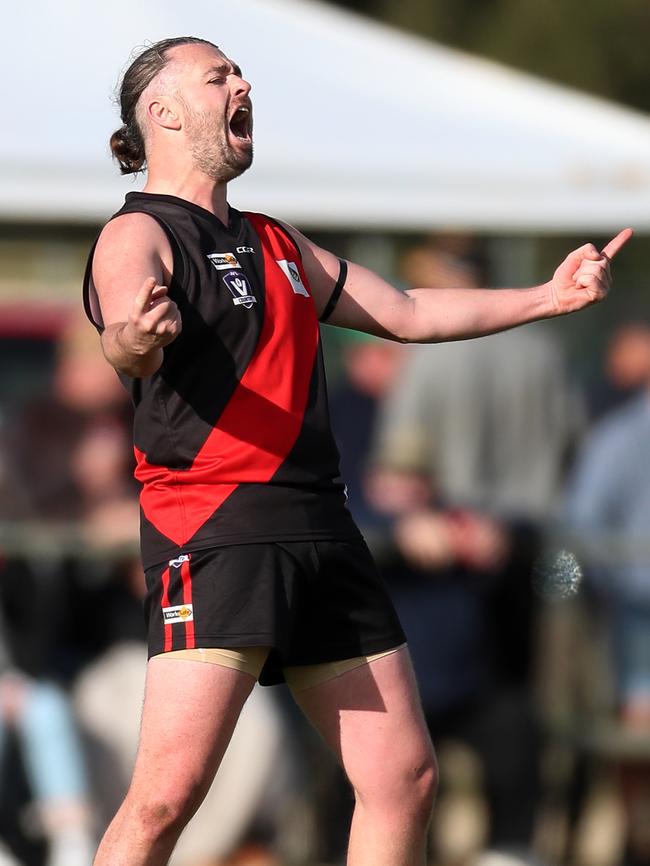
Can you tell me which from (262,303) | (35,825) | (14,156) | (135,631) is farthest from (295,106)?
(262,303)

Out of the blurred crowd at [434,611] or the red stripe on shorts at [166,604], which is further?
the blurred crowd at [434,611]

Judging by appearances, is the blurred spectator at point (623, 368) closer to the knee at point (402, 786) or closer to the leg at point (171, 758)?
the knee at point (402, 786)

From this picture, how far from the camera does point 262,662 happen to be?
350 centimetres

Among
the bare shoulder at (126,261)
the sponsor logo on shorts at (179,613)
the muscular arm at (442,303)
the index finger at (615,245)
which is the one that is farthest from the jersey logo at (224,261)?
the index finger at (615,245)

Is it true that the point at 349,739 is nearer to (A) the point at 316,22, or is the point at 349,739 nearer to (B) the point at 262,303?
(B) the point at 262,303

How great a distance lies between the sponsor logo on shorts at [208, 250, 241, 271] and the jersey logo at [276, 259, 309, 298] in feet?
0.51

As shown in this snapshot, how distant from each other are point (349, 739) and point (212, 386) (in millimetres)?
836

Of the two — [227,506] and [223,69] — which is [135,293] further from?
[223,69]

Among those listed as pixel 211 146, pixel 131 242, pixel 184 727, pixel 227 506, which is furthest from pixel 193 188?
pixel 184 727

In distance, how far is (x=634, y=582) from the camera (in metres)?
6.94

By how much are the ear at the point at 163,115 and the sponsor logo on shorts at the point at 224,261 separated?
1.04 feet

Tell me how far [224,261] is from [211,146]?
0.27 meters

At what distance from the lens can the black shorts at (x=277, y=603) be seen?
3420 mm

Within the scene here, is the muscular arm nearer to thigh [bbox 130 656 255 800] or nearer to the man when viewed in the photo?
the man
